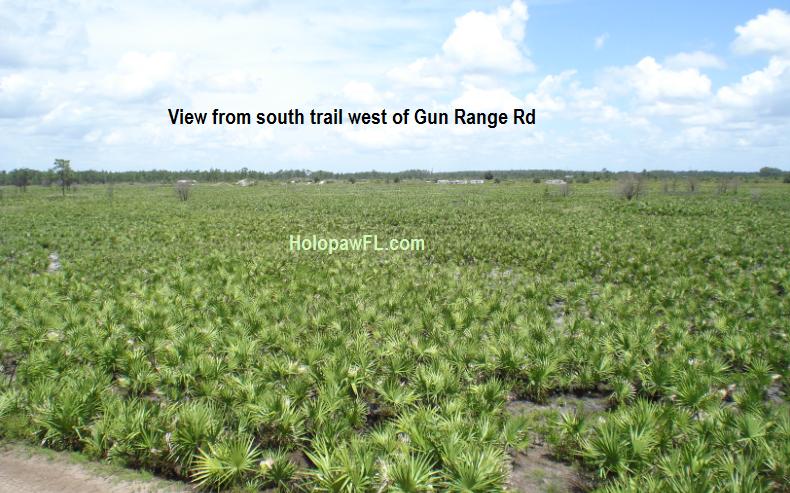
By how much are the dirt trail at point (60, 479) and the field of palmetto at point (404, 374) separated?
0.70 feet

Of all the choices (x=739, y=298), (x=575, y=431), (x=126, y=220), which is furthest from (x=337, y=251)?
(x=126, y=220)

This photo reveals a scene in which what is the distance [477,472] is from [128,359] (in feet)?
20.0

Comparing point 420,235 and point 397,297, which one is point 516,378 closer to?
point 397,297

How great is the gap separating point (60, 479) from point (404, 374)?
4.67 m

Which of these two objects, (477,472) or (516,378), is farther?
(516,378)

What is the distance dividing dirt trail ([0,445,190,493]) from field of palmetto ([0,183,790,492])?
0.70 feet

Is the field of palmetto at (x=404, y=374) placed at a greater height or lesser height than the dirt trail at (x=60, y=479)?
greater

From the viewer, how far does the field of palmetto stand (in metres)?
5.65

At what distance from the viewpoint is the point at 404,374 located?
8.01 metres

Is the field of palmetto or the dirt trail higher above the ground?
the field of palmetto

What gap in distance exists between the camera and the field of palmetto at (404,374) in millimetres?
5652

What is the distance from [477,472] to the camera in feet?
16.9

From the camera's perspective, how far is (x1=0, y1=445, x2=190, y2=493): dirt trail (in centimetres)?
563

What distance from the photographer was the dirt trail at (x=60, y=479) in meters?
5.63
